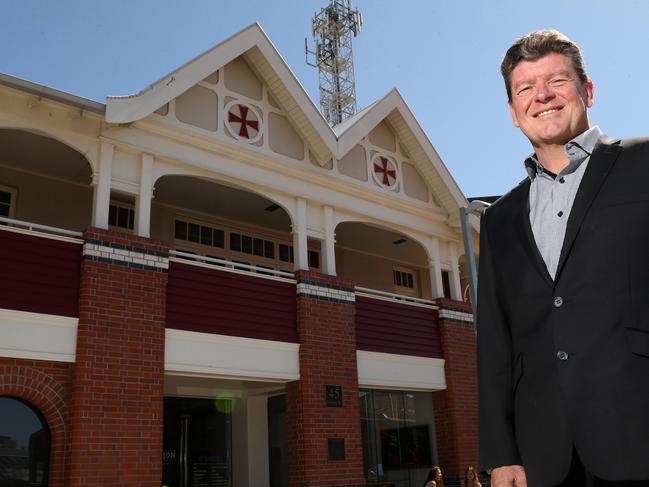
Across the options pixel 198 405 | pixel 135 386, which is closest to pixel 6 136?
pixel 135 386

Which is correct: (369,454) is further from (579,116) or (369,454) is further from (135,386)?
(579,116)

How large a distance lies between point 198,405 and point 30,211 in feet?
18.5

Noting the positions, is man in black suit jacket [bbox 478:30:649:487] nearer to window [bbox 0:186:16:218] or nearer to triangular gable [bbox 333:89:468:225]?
window [bbox 0:186:16:218]

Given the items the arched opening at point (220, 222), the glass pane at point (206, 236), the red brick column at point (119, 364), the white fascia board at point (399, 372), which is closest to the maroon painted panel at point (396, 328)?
the white fascia board at point (399, 372)

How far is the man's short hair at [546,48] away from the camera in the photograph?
239 cm

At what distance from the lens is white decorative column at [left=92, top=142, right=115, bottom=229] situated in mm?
11648

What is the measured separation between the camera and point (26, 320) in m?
10.5

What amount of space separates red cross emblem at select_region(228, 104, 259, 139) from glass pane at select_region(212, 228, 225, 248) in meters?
2.85

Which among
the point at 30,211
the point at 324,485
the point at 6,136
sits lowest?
the point at 324,485

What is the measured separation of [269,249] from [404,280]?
4.75m

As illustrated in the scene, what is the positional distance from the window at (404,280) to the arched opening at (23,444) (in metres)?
11.0

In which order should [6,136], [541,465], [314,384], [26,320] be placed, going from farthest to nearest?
[314,384]
[6,136]
[26,320]
[541,465]

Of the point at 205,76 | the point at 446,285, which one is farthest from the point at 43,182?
the point at 446,285

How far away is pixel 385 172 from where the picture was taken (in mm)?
16719
